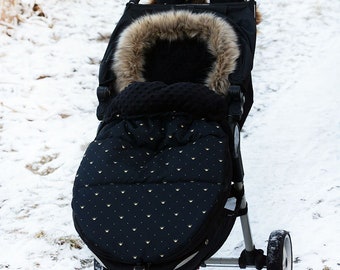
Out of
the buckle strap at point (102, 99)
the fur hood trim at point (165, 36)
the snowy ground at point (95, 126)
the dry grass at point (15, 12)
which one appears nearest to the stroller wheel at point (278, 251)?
the snowy ground at point (95, 126)

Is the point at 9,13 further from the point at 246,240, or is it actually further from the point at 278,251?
the point at 278,251

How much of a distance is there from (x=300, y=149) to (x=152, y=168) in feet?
6.93

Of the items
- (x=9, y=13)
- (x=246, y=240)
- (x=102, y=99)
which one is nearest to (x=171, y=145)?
(x=102, y=99)

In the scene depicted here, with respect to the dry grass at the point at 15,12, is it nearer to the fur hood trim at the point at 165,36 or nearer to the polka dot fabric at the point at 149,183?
the fur hood trim at the point at 165,36

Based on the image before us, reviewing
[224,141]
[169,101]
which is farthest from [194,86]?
[224,141]

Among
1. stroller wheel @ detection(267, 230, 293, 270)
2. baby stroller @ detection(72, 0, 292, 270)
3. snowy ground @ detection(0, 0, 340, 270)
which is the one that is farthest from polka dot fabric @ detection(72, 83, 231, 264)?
snowy ground @ detection(0, 0, 340, 270)

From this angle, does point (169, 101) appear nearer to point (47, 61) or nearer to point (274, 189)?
point (274, 189)

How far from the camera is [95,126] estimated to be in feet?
16.0

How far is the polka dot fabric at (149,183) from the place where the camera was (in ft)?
7.20

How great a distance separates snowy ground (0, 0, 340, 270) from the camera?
359cm

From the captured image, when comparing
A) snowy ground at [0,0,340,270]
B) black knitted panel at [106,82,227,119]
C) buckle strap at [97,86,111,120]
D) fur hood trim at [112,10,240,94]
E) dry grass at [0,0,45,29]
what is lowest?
snowy ground at [0,0,340,270]

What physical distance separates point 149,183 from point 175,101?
0.44 m

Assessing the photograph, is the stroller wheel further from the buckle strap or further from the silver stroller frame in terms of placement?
the buckle strap

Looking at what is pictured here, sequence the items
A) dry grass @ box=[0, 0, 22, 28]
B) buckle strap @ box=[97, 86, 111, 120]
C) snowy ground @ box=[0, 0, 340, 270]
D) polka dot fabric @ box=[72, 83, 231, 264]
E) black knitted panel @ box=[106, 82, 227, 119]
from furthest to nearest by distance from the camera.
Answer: dry grass @ box=[0, 0, 22, 28] → snowy ground @ box=[0, 0, 340, 270] → buckle strap @ box=[97, 86, 111, 120] → black knitted panel @ box=[106, 82, 227, 119] → polka dot fabric @ box=[72, 83, 231, 264]
